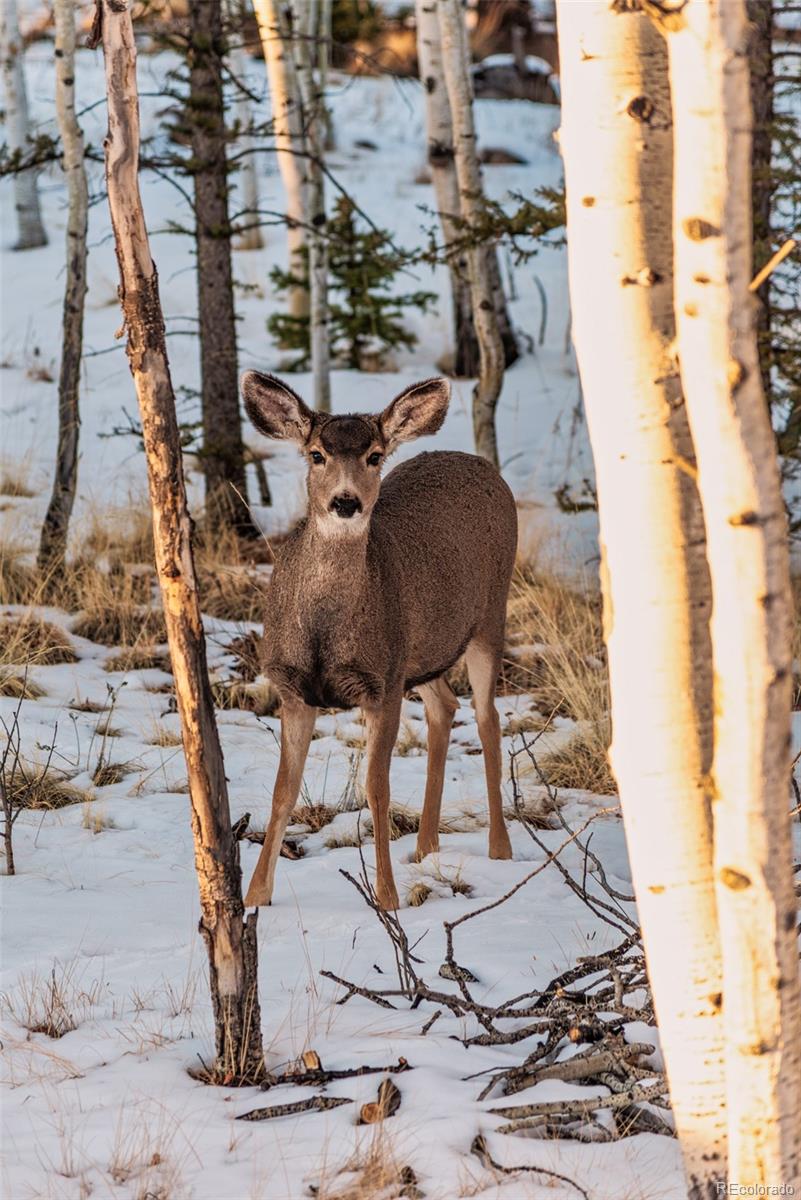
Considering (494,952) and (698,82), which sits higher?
(698,82)

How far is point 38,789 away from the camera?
259 inches

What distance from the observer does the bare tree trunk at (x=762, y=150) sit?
32.1 ft

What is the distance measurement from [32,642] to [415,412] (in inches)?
141

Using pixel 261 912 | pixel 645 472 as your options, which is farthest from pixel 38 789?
pixel 645 472

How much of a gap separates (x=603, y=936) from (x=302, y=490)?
7.59 metres

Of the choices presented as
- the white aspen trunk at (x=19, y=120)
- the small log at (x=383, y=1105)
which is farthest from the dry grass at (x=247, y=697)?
the white aspen trunk at (x=19, y=120)

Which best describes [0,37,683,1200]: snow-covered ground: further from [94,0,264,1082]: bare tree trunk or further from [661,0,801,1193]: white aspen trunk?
[661,0,801,1193]: white aspen trunk

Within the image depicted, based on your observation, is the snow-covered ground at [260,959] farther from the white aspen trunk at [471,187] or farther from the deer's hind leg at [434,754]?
the white aspen trunk at [471,187]

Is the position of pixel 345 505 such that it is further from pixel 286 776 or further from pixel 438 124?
pixel 438 124

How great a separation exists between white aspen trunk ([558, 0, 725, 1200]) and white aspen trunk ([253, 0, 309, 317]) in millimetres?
7673

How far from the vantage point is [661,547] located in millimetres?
2818

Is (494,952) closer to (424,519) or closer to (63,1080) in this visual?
(63,1080)

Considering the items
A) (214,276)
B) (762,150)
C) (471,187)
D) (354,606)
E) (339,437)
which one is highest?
(762,150)

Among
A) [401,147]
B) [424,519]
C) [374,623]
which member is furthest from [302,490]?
[401,147]
